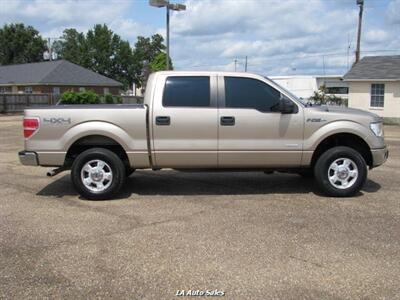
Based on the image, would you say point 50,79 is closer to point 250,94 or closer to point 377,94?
point 377,94

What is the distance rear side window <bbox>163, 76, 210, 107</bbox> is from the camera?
7180 mm

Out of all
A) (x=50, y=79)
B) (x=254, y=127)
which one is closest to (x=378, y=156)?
(x=254, y=127)

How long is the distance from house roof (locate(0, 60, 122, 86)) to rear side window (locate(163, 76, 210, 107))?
43636 mm

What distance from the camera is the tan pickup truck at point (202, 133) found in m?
7.09

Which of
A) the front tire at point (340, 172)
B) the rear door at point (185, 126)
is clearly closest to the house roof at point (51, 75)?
the rear door at point (185, 126)

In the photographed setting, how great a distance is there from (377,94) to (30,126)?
25843mm

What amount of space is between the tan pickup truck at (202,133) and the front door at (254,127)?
0.01 metres

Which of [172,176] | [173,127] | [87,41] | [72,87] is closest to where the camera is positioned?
[173,127]

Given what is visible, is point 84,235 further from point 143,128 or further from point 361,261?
point 361,261

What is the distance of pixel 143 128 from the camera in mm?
7078

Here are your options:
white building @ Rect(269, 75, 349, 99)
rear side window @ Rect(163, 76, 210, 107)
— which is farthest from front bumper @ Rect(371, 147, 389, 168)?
white building @ Rect(269, 75, 349, 99)

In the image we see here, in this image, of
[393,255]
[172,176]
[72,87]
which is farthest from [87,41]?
[393,255]

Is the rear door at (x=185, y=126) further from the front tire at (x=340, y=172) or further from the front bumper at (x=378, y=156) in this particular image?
the front bumper at (x=378, y=156)

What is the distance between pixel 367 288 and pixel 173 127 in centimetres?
381
